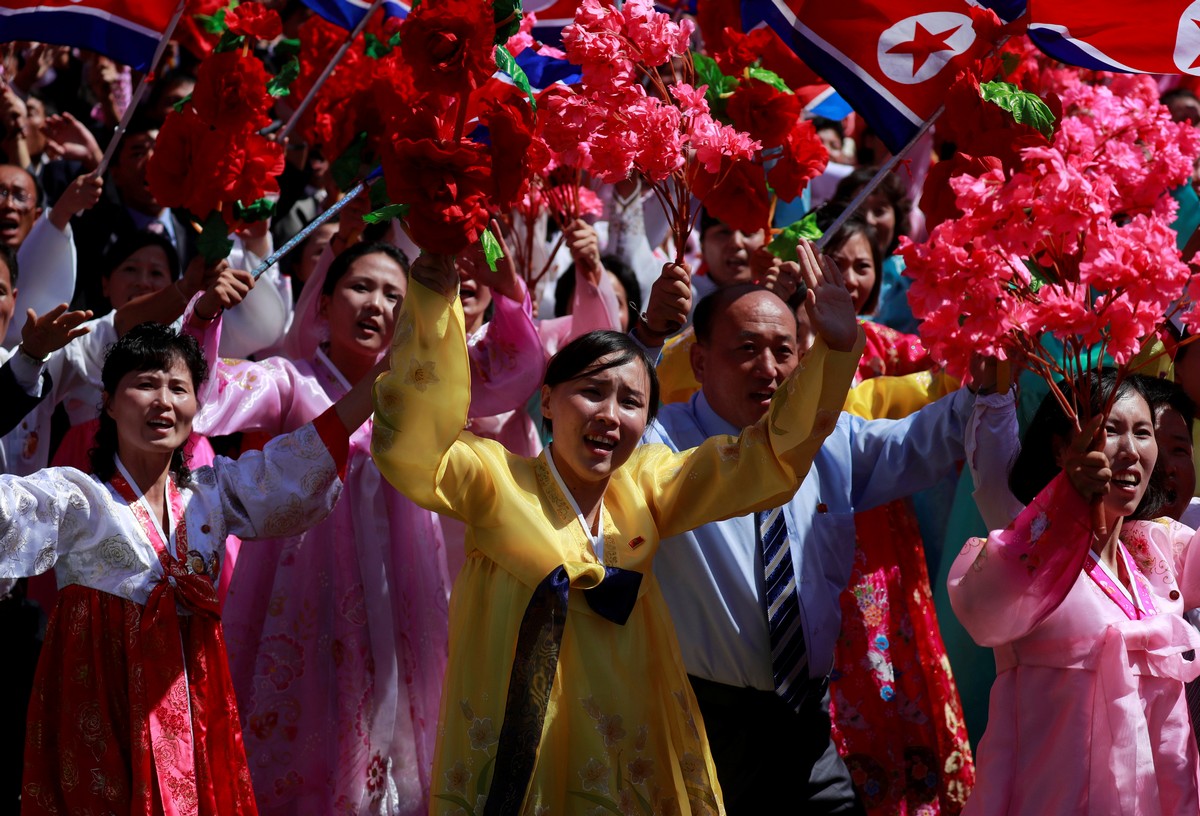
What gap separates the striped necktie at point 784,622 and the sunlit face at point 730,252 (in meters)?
2.05

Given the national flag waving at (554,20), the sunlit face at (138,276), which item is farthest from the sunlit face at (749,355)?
the sunlit face at (138,276)

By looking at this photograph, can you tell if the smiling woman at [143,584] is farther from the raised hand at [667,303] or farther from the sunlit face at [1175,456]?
the sunlit face at [1175,456]

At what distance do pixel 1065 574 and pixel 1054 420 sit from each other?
55 centimetres

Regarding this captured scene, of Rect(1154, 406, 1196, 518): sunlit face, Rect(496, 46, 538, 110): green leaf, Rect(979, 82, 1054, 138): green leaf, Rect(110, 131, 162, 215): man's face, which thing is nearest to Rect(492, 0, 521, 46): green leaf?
Rect(496, 46, 538, 110): green leaf

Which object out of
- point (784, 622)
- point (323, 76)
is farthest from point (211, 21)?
point (784, 622)

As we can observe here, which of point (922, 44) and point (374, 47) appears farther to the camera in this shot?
point (374, 47)

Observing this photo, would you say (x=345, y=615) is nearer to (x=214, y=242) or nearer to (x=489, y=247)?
(x=214, y=242)

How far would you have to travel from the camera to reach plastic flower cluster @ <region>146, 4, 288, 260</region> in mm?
4547

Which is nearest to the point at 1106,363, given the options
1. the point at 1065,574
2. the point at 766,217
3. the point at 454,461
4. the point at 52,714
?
the point at 766,217

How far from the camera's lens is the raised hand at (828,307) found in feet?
11.2

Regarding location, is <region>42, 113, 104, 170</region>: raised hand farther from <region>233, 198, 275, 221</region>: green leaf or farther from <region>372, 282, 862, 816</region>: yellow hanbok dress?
<region>372, 282, 862, 816</region>: yellow hanbok dress

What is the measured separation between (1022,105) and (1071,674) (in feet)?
4.75

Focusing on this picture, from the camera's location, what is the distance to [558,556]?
342cm

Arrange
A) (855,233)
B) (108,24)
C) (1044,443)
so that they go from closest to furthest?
(1044,443) < (108,24) < (855,233)
